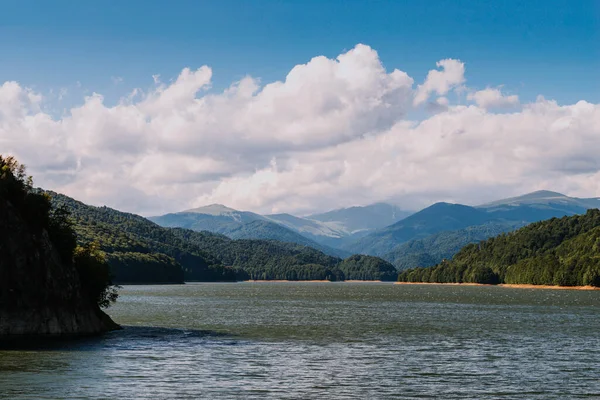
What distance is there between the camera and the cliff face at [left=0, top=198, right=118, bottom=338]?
255 ft

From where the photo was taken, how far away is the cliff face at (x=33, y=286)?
255 feet

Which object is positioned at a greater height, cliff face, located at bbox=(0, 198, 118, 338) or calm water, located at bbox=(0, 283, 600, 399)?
cliff face, located at bbox=(0, 198, 118, 338)

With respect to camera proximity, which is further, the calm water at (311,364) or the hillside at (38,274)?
the hillside at (38,274)

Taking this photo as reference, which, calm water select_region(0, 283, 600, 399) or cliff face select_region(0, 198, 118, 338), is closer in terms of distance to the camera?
calm water select_region(0, 283, 600, 399)

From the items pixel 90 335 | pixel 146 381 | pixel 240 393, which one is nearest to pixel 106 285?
pixel 90 335

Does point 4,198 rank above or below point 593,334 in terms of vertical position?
above

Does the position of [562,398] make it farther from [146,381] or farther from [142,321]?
[142,321]

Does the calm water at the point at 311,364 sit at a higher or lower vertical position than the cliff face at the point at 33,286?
lower

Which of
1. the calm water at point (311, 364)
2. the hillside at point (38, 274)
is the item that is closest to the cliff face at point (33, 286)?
the hillside at point (38, 274)

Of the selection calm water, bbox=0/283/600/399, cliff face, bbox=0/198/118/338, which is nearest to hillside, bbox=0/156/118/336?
cliff face, bbox=0/198/118/338

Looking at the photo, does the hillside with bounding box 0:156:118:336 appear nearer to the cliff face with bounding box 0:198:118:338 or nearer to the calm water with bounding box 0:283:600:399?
the cliff face with bounding box 0:198:118:338

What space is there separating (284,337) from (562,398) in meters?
45.9

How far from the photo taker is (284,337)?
292 ft

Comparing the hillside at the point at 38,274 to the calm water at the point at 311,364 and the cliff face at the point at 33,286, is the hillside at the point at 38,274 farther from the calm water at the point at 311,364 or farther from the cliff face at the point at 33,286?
the calm water at the point at 311,364
